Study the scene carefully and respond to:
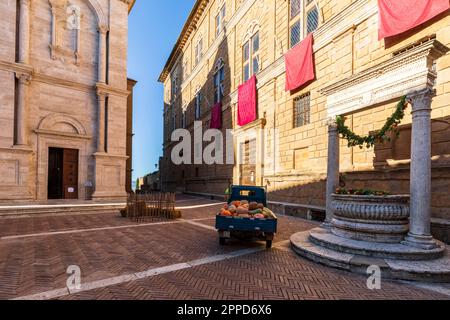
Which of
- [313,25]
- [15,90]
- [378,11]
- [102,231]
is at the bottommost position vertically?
[102,231]

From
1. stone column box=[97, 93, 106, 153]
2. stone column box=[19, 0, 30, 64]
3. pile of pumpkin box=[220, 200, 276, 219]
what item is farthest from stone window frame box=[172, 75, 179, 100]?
pile of pumpkin box=[220, 200, 276, 219]

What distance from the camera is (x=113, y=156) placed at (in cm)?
1766

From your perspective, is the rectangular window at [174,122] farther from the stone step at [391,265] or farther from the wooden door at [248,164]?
the stone step at [391,265]

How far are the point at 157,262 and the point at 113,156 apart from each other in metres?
13.6

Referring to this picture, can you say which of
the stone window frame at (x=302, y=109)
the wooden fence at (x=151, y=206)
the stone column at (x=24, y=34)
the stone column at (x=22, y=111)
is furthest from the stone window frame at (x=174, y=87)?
the wooden fence at (x=151, y=206)

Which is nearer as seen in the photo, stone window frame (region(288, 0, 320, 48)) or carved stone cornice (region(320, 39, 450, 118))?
carved stone cornice (region(320, 39, 450, 118))

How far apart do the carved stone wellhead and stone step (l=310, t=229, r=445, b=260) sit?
0.63ft

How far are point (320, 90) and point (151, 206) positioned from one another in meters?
9.08

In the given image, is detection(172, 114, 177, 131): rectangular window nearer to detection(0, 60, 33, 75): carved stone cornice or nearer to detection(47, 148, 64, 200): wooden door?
detection(47, 148, 64, 200): wooden door

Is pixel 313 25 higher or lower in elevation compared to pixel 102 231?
higher

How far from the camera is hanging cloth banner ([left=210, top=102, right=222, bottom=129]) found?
2392 centimetres

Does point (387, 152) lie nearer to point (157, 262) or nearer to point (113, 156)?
point (157, 262)

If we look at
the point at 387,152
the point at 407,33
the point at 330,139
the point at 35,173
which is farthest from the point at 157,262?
the point at 35,173

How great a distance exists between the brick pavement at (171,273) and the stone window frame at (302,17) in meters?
11.4
